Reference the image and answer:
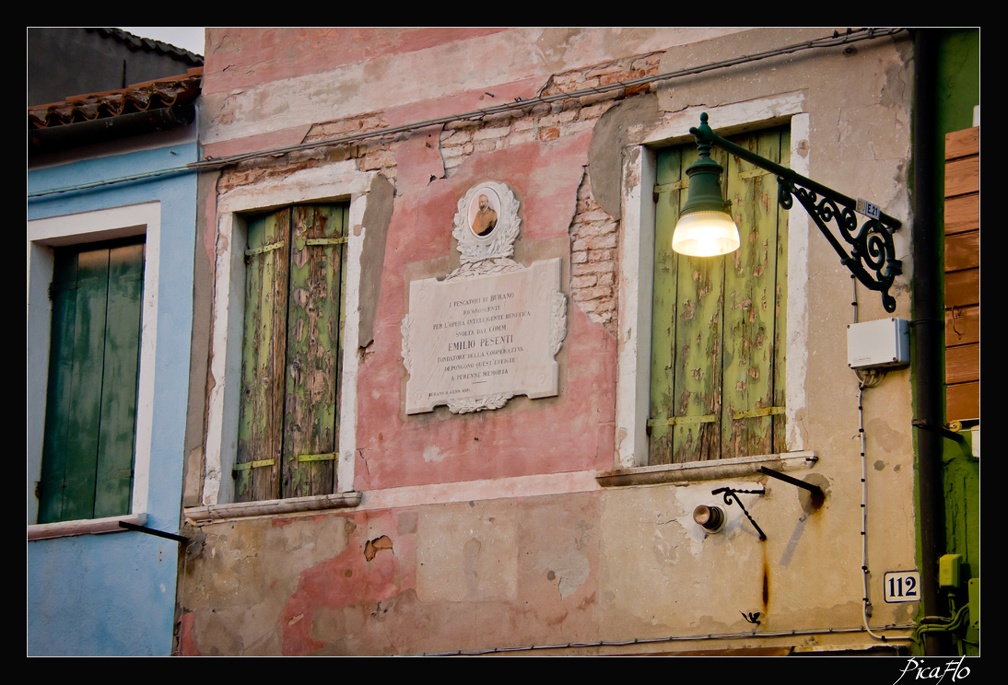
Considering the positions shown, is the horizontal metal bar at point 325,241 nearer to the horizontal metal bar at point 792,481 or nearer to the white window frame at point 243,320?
the white window frame at point 243,320

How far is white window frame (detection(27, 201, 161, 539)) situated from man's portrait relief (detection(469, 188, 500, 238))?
246 centimetres

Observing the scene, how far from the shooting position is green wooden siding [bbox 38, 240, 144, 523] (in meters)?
12.9

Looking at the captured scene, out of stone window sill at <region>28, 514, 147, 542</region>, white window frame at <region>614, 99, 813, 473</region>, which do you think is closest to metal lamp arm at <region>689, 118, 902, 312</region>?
white window frame at <region>614, 99, 813, 473</region>

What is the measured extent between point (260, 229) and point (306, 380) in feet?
3.71

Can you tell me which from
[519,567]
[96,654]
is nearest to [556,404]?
[519,567]

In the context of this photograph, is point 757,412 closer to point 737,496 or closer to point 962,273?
point 737,496

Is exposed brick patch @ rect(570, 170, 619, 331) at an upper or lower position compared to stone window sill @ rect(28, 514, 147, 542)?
upper

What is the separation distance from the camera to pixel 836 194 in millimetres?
9461

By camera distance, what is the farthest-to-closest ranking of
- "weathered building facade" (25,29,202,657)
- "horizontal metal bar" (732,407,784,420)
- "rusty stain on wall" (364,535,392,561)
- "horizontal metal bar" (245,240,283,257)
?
1. "horizontal metal bar" (245,240,283,257)
2. "weathered building facade" (25,29,202,657)
3. "rusty stain on wall" (364,535,392,561)
4. "horizontal metal bar" (732,407,784,420)

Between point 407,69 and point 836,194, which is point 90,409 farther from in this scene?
point 836,194

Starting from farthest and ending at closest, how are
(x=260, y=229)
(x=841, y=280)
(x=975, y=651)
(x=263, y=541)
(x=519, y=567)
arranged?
(x=260, y=229) < (x=263, y=541) < (x=519, y=567) < (x=841, y=280) < (x=975, y=651)

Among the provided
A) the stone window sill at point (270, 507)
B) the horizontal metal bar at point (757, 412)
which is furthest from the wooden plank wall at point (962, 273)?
the stone window sill at point (270, 507)

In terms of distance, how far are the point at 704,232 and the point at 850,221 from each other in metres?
1.03

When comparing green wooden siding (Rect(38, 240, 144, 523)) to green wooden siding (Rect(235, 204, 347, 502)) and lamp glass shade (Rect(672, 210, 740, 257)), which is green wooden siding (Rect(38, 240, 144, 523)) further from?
lamp glass shade (Rect(672, 210, 740, 257))
